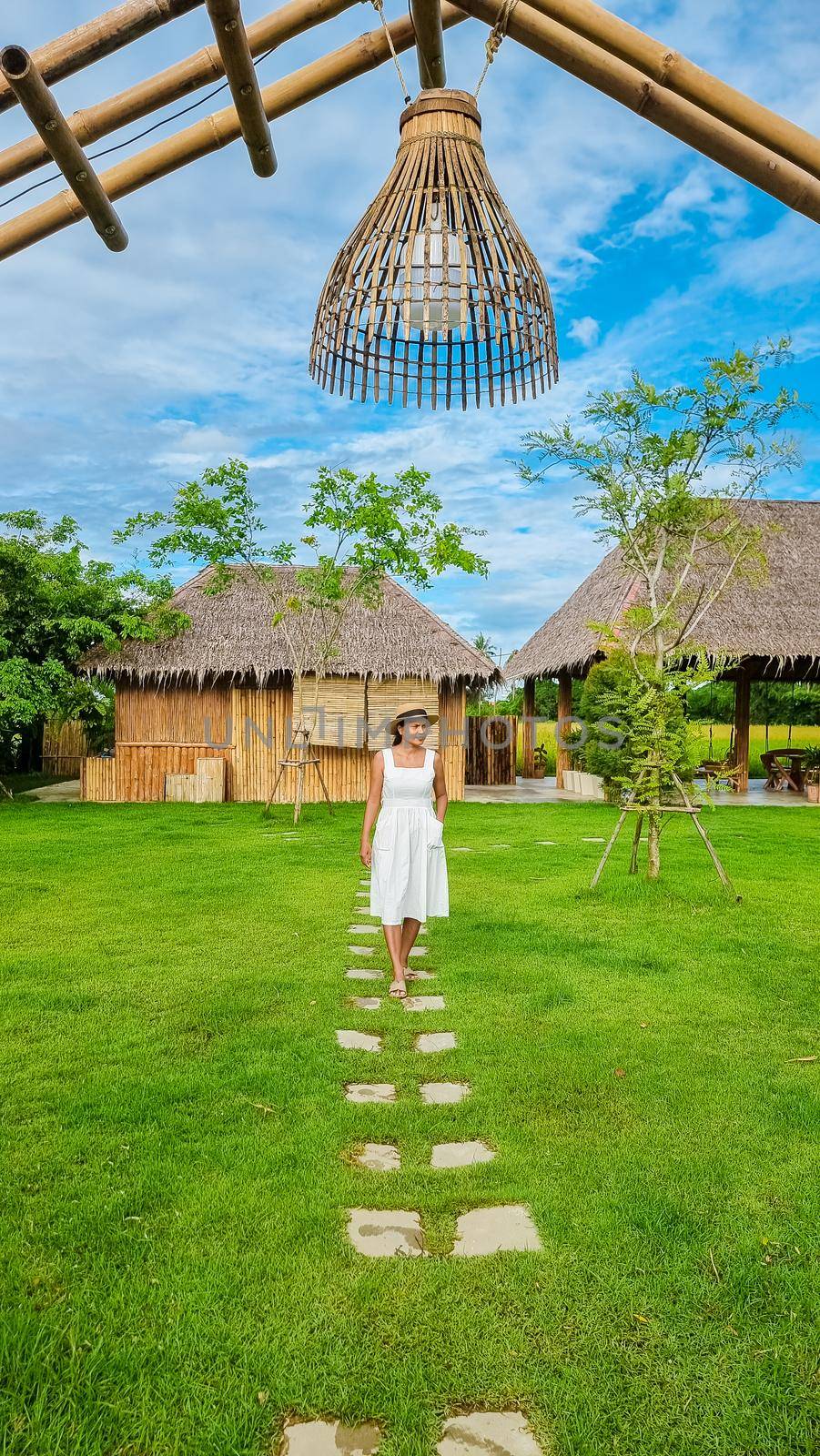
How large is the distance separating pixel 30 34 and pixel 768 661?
53.2ft

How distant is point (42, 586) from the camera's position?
14625mm

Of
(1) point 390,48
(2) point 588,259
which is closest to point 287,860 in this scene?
(2) point 588,259

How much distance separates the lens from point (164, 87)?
58.7 inches

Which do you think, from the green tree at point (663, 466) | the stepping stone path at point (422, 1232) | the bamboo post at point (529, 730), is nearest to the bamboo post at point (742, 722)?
the bamboo post at point (529, 730)

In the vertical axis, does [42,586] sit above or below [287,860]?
above

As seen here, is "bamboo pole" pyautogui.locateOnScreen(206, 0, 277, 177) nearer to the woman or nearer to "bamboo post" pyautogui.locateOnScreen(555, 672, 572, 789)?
the woman

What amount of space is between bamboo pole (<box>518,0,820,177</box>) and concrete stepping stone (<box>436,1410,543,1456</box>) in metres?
2.24

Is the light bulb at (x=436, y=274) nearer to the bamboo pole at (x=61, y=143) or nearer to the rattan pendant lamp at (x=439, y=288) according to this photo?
the rattan pendant lamp at (x=439, y=288)

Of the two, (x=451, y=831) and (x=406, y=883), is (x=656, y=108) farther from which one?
(x=451, y=831)

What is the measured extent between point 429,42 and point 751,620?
15.8 metres

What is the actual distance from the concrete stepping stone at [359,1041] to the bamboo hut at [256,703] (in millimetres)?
11672

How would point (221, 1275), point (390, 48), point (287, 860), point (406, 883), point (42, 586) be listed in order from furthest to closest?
1. point (42, 586)
2. point (287, 860)
3. point (406, 883)
4. point (221, 1275)
5. point (390, 48)

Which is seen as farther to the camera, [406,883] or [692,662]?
[692,662]

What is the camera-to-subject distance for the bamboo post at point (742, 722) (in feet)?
54.6
